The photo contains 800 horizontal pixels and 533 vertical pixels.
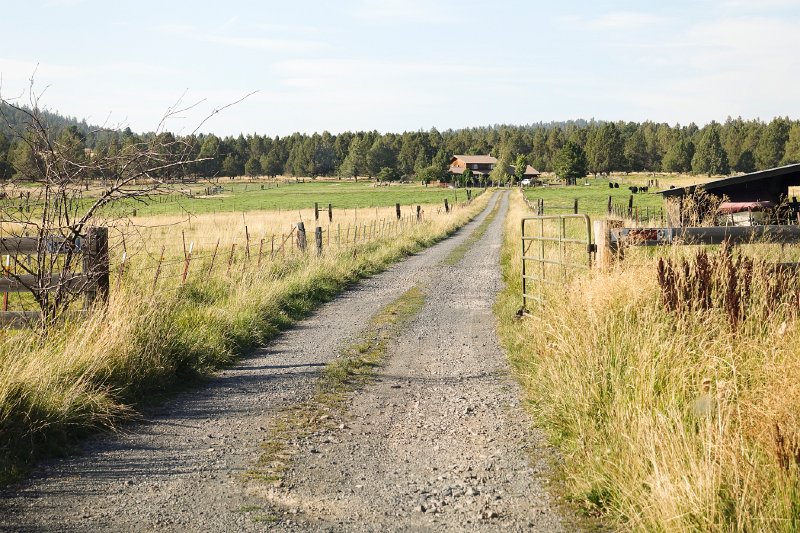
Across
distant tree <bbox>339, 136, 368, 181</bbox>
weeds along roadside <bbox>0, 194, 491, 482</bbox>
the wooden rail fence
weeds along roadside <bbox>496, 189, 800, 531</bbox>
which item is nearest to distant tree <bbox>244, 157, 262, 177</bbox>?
distant tree <bbox>339, 136, 368, 181</bbox>

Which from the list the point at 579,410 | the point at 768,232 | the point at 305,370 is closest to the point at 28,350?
the point at 305,370

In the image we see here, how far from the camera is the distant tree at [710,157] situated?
145250 mm

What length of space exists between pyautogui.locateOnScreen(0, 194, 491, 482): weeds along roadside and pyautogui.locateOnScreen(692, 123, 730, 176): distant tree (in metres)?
149

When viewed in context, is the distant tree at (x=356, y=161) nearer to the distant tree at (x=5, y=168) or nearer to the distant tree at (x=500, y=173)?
the distant tree at (x=500, y=173)

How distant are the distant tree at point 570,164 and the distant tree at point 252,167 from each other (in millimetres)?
74296

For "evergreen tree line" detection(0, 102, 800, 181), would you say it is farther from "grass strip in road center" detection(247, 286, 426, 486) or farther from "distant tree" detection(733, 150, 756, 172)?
"grass strip in road center" detection(247, 286, 426, 486)

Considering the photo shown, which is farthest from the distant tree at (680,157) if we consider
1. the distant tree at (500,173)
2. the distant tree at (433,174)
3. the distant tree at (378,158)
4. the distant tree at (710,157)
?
the distant tree at (378,158)

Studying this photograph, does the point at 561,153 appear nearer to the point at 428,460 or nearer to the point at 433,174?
the point at 433,174

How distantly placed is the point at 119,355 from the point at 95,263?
5.75 feet

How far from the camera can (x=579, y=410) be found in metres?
5.73

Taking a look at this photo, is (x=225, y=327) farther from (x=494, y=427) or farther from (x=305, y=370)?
(x=494, y=427)

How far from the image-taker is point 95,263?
8.53m

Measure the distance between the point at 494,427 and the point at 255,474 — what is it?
2.22 m

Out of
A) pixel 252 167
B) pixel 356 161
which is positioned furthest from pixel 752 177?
pixel 252 167
